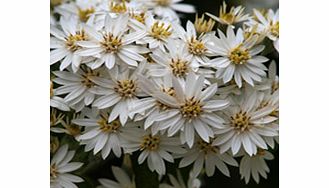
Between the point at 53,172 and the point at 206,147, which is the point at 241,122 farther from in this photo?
the point at 53,172

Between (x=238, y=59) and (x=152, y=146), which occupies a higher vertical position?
(x=238, y=59)

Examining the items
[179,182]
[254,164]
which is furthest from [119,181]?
[254,164]

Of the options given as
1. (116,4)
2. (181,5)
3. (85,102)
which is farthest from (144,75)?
(181,5)

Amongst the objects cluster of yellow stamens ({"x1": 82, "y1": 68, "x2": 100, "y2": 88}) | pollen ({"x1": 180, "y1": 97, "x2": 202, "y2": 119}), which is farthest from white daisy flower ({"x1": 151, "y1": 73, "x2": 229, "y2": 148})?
cluster of yellow stamens ({"x1": 82, "y1": 68, "x2": 100, "y2": 88})

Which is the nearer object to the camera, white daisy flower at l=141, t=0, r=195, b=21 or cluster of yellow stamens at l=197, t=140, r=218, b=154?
cluster of yellow stamens at l=197, t=140, r=218, b=154

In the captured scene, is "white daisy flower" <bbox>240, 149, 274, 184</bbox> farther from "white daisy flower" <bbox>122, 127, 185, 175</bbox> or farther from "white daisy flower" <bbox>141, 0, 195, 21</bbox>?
"white daisy flower" <bbox>141, 0, 195, 21</bbox>

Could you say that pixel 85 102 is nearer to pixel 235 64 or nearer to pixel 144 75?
pixel 144 75

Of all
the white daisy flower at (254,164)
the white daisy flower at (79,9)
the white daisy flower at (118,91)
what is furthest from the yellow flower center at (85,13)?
the white daisy flower at (254,164)
